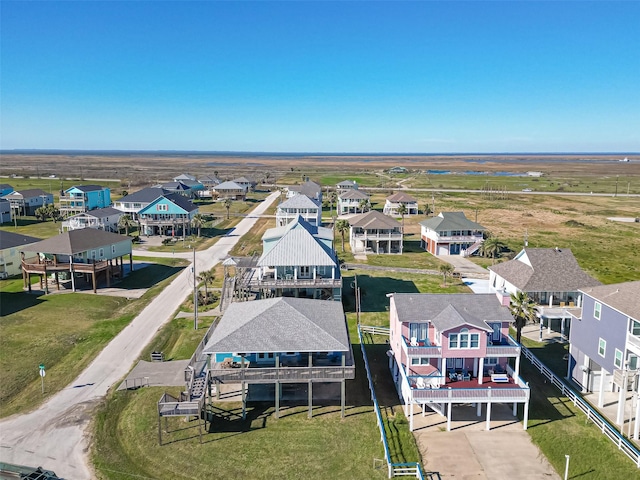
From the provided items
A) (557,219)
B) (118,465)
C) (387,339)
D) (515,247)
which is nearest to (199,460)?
(118,465)

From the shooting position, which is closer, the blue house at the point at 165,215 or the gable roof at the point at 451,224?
the gable roof at the point at 451,224

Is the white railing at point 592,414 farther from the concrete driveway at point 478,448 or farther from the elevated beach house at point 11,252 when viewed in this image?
the elevated beach house at point 11,252

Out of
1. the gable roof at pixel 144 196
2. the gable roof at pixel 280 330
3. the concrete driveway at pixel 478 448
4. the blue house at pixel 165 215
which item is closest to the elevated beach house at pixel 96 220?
the blue house at pixel 165 215

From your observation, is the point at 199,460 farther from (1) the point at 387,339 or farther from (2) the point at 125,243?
(2) the point at 125,243

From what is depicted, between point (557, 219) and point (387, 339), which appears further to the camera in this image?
point (557, 219)

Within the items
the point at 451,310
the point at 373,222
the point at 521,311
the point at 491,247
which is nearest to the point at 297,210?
the point at 373,222
